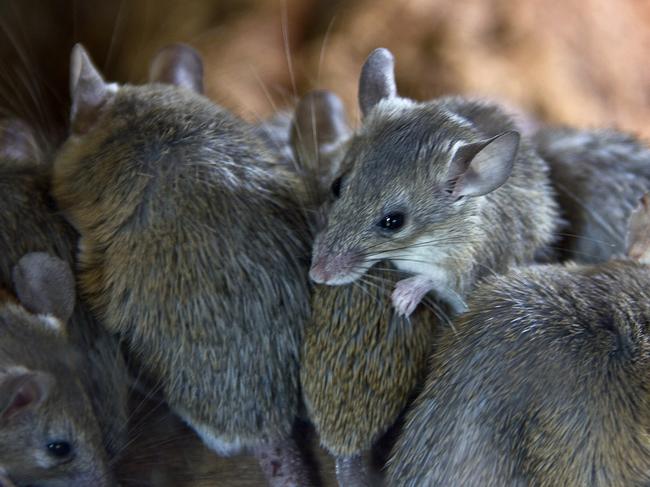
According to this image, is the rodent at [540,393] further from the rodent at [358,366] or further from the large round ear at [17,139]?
the large round ear at [17,139]

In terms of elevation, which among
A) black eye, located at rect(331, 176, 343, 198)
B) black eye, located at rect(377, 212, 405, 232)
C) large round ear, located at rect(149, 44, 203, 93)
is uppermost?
→ large round ear, located at rect(149, 44, 203, 93)

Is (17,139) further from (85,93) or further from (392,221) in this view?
(392,221)

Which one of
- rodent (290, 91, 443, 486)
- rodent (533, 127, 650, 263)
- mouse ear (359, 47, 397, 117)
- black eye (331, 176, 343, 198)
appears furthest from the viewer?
rodent (533, 127, 650, 263)

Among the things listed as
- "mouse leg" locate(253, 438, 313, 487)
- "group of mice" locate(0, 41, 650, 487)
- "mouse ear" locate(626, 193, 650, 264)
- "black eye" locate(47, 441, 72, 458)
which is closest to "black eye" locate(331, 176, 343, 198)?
"group of mice" locate(0, 41, 650, 487)

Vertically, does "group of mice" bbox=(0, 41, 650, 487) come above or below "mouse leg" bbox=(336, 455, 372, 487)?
above

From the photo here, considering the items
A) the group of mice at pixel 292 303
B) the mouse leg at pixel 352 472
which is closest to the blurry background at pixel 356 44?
the group of mice at pixel 292 303

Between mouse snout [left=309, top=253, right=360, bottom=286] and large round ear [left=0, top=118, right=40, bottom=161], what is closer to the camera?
mouse snout [left=309, top=253, right=360, bottom=286]

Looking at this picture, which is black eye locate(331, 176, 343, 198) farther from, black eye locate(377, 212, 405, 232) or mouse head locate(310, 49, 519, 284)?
black eye locate(377, 212, 405, 232)

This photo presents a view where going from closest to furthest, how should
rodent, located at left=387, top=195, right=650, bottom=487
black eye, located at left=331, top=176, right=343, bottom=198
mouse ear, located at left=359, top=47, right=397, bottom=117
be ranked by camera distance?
rodent, located at left=387, top=195, right=650, bottom=487 → black eye, located at left=331, top=176, right=343, bottom=198 → mouse ear, located at left=359, top=47, right=397, bottom=117
